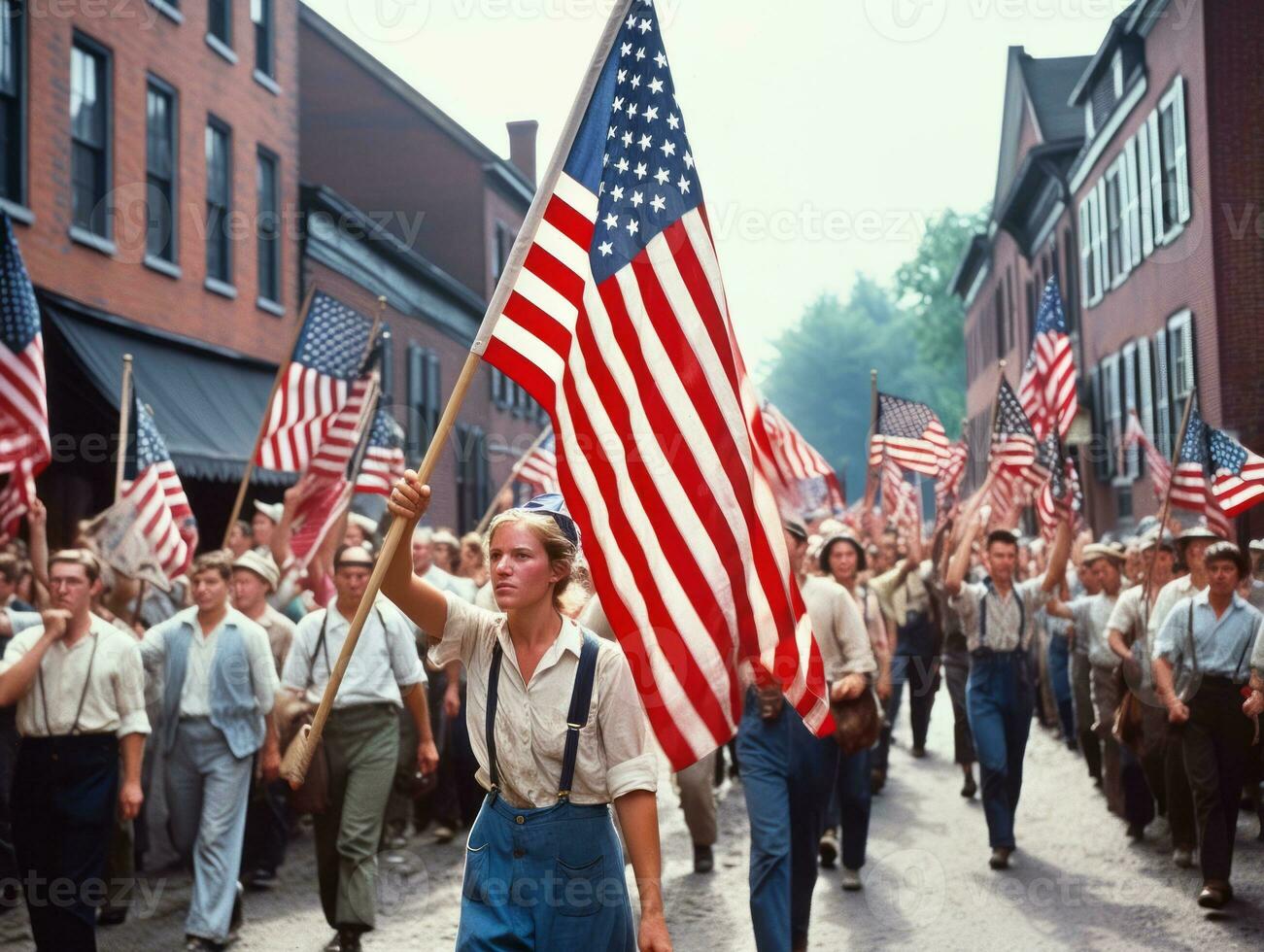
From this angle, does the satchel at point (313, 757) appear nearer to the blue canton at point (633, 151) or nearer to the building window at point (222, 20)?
the blue canton at point (633, 151)

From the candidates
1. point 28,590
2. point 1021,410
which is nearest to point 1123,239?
point 1021,410

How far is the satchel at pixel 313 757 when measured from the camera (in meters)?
7.89

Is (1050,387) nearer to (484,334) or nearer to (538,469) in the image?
(538,469)

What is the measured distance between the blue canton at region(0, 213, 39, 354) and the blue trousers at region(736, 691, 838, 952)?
466 cm

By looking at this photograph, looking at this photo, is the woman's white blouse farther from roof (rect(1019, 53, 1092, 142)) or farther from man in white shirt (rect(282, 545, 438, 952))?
roof (rect(1019, 53, 1092, 142))

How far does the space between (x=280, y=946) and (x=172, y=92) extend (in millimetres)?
15170

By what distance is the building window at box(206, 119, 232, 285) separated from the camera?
22.2m

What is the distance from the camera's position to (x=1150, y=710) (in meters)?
10.3

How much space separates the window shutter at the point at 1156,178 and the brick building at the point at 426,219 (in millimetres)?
14124

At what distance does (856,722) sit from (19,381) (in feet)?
16.4

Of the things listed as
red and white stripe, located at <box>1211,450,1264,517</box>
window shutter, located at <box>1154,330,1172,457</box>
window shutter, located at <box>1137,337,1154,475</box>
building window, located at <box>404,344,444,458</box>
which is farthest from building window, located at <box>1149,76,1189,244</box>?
building window, located at <box>404,344,444,458</box>

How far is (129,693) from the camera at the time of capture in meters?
7.54

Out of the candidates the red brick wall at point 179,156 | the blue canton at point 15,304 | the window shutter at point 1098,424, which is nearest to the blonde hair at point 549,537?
the blue canton at point 15,304

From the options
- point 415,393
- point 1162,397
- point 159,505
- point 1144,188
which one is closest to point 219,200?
point 415,393
